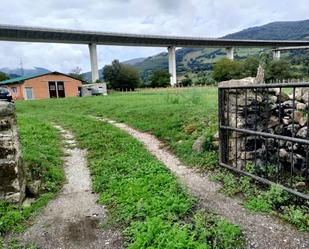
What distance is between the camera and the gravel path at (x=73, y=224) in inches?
130

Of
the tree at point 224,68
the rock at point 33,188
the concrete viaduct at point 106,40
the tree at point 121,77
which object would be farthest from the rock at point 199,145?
the tree at point 121,77

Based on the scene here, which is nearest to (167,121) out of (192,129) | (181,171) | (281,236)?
(192,129)

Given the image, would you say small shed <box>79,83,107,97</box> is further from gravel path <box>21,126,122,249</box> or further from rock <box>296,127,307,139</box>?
rock <box>296,127,307,139</box>

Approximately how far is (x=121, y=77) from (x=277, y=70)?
43.6m

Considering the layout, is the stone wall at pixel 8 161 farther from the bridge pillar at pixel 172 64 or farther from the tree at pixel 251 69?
the bridge pillar at pixel 172 64

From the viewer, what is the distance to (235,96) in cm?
536

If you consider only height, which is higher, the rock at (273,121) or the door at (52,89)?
the door at (52,89)

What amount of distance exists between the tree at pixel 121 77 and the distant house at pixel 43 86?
9280 millimetres

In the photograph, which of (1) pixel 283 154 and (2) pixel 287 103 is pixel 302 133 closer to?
(1) pixel 283 154

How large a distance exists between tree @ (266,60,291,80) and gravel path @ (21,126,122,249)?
18.1ft

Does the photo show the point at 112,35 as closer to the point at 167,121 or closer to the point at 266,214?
the point at 167,121

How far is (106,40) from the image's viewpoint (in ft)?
145

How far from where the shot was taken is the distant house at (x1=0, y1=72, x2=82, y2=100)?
125 feet

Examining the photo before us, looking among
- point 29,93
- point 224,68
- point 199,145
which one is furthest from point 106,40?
point 199,145
